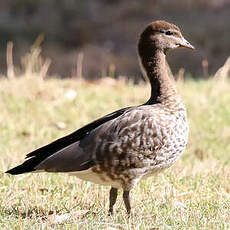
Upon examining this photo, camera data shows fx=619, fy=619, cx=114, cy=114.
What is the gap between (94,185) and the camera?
5.18 m

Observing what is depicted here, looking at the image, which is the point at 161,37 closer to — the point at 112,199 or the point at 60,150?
the point at 60,150

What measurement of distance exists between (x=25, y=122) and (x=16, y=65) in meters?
7.63

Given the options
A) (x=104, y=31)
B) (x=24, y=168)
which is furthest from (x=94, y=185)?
(x=104, y=31)

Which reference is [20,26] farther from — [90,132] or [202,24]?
[90,132]

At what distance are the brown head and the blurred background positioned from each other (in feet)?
30.8

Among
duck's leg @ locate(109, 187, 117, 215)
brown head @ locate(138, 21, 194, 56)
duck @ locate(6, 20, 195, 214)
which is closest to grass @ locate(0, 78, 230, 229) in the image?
duck's leg @ locate(109, 187, 117, 215)

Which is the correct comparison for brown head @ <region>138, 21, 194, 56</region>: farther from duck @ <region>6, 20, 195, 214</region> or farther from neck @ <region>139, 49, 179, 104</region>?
duck @ <region>6, 20, 195, 214</region>

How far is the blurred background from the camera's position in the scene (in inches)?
599

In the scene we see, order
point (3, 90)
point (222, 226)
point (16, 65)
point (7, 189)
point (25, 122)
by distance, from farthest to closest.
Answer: point (16, 65) < point (3, 90) < point (25, 122) < point (7, 189) < point (222, 226)

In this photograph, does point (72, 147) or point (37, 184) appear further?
point (37, 184)

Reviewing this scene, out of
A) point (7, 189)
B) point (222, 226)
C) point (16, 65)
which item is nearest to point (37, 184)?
point (7, 189)

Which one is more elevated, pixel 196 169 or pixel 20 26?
pixel 20 26

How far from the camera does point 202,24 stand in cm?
1673

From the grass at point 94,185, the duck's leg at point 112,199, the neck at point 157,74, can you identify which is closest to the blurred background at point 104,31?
the grass at point 94,185
